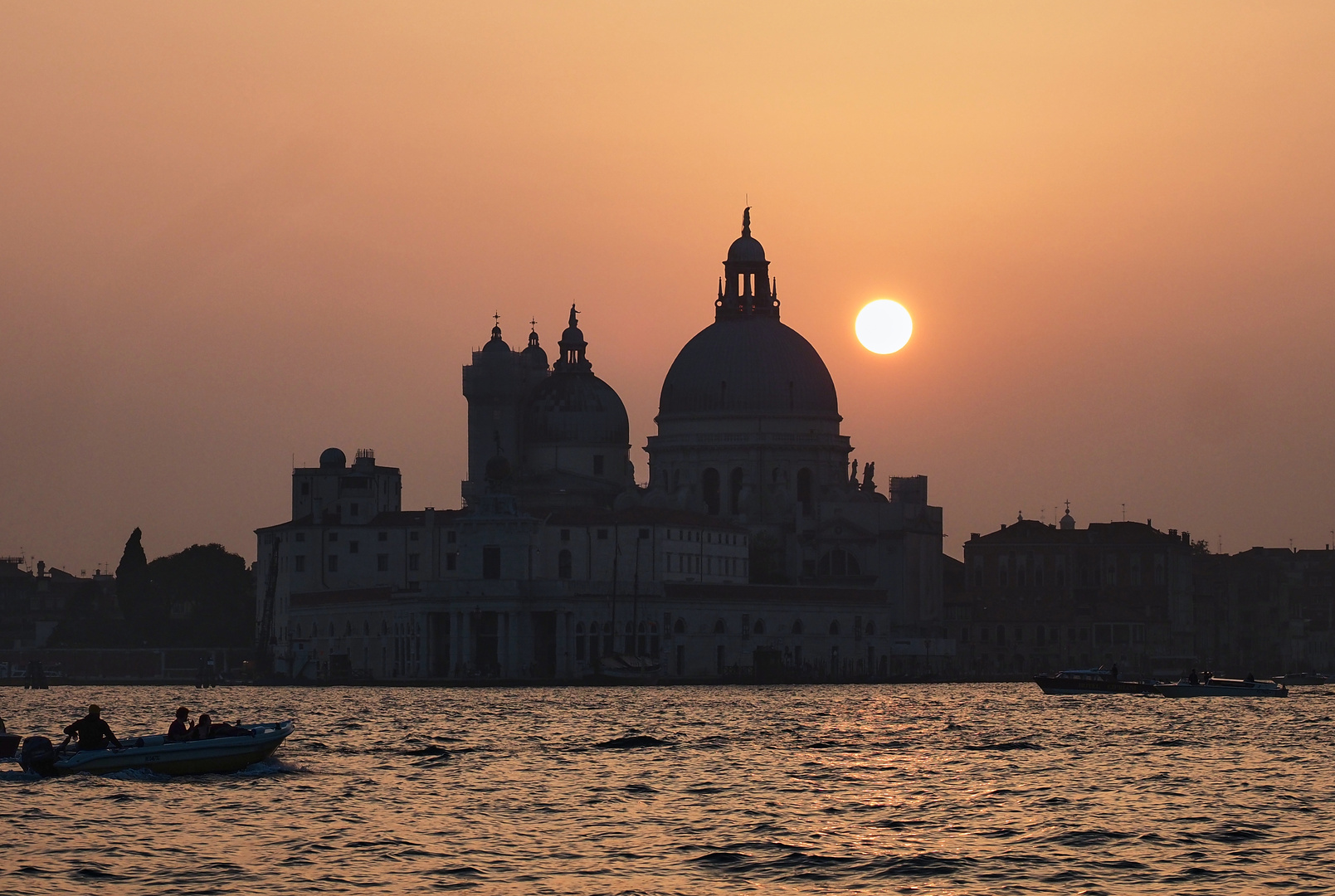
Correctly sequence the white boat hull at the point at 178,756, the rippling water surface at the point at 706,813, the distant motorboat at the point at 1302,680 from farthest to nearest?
the distant motorboat at the point at 1302,680
the white boat hull at the point at 178,756
the rippling water surface at the point at 706,813

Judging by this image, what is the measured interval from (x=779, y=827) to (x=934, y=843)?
11.4 feet

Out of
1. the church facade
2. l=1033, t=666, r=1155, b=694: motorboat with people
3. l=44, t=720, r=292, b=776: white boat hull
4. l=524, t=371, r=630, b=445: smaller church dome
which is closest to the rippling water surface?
l=44, t=720, r=292, b=776: white boat hull

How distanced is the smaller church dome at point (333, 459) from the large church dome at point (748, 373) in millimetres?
19280

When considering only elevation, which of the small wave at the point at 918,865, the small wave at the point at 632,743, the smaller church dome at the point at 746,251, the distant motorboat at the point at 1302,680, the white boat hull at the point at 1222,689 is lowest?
the small wave at the point at 918,865

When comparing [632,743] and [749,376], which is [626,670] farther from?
[632,743]

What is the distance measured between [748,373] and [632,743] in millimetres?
87338

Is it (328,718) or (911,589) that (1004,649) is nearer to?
(911,589)

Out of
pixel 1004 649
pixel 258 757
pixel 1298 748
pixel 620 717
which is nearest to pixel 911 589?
pixel 1004 649

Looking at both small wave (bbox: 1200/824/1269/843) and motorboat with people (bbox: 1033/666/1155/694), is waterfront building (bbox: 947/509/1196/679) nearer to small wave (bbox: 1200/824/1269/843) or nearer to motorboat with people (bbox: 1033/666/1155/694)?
motorboat with people (bbox: 1033/666/1155/694)

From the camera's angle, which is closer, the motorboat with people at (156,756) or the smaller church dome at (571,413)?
the motorboat with people at (156,756)

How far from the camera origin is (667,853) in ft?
133

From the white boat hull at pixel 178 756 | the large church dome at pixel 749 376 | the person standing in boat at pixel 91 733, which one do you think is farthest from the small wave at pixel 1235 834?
the large church dome at pixel 749 376

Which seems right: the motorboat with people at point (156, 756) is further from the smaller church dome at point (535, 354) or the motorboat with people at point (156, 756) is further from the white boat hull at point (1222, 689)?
the smaller church dome at point (535, 354)

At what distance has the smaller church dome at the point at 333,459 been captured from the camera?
149 m
